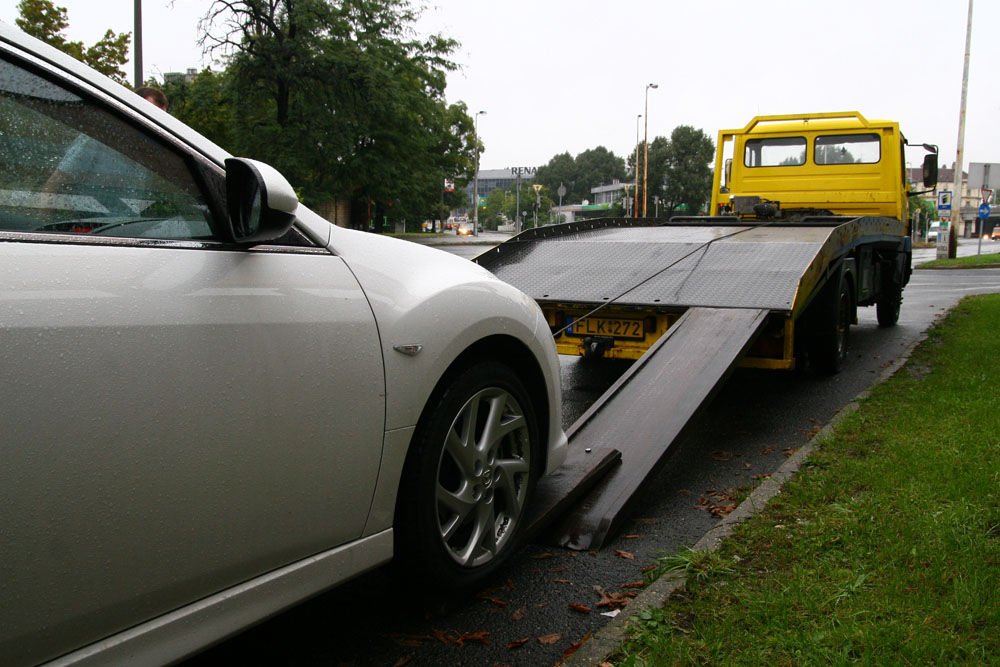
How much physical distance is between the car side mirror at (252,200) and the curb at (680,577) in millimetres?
1463

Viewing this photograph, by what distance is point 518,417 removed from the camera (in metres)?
3.13

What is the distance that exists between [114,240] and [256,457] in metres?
0.59

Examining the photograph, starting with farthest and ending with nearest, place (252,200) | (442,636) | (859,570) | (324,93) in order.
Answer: (324,93) < (859,570) < (442,636) < (252,200)

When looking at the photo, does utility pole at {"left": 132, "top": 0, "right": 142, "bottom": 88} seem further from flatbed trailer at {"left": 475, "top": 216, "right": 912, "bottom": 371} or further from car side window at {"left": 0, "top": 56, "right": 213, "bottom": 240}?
car side window at {"left": 0, "top": 56, "right": 213, "bottom": 240}

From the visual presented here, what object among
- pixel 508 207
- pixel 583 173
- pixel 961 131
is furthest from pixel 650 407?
pixel 583 173

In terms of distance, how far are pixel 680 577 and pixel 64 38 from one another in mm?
19934

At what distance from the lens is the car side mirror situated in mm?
2104

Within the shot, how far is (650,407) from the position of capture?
4582 millimetres

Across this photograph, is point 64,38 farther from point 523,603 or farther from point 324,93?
point 523,603

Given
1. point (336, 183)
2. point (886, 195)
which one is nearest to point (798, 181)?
point (886, 195)

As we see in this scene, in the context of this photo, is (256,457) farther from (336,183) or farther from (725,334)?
(336,183)

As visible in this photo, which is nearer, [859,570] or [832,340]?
[859,570]

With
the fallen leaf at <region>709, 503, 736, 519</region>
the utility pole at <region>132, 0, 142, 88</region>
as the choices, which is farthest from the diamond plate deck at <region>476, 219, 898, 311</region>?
the utility pole at <region>132, 0, 142, 88</region>

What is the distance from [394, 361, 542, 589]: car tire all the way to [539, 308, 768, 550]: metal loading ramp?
0.46 meters
